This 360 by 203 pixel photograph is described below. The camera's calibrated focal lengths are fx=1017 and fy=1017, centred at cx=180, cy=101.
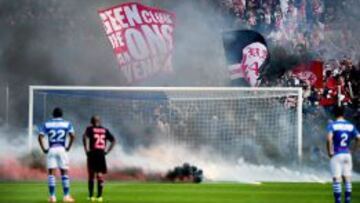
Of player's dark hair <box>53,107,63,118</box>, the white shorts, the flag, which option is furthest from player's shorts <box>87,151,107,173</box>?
the flag

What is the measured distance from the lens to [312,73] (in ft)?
94.9

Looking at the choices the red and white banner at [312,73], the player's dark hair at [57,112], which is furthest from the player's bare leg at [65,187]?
the red and white banner at [312,73]

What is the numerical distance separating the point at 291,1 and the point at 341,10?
160 centimetres

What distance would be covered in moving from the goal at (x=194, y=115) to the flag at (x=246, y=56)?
323cm

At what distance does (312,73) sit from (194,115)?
16.0ft

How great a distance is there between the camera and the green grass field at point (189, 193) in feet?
57.3

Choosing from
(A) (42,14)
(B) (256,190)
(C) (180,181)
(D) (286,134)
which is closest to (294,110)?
(D) (286,134)

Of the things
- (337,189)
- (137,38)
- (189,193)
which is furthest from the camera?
(137,38)

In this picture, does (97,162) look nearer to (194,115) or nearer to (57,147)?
(57,147)

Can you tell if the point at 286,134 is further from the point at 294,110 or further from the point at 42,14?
the point at 42,14

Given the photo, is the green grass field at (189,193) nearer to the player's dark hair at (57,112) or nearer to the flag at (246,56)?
the player's dark hair at (57,112)

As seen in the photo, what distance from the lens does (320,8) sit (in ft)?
99.6

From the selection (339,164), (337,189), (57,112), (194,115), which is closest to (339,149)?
(339,164)

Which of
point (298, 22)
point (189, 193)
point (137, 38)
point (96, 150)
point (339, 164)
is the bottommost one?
point (189, 193)
